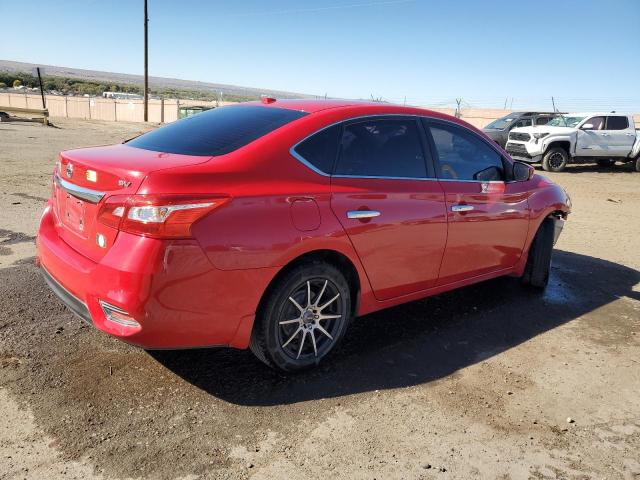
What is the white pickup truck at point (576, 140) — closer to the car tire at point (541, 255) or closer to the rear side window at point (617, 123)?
the rear side window at point (617, 123)

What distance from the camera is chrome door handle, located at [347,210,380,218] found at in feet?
10.7

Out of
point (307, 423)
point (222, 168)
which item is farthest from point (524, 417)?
point (222, 168)

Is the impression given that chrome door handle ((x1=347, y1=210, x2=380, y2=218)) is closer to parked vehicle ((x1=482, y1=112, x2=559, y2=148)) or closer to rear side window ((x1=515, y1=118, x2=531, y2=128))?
parked vehicle ((x1=482, y1=112, x2=559, y2=148))

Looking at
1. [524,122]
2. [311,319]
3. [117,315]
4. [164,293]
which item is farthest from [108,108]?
[164,293]

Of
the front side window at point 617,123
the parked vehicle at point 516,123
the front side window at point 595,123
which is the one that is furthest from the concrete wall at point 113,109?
the front side window at point 595,123

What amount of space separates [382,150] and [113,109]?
47.5 metres

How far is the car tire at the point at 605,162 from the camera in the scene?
61.5ft

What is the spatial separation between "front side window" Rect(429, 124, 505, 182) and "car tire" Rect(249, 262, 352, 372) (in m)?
1.31

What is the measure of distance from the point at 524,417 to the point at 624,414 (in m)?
0.66

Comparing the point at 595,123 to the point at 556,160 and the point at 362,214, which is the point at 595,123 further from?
the point at 362,214

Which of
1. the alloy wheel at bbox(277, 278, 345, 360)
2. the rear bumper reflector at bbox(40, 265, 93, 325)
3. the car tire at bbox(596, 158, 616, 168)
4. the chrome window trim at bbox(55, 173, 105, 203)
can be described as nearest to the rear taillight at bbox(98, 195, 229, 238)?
the chrome window trim at bbox(55, 173, 105, 203)

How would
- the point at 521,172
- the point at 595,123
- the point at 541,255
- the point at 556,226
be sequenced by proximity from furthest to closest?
the point at 595,123
the point at 556,226
the point at 541,255
the point at 521,172

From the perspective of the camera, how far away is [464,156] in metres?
4.25

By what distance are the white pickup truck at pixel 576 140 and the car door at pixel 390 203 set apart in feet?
49.8
